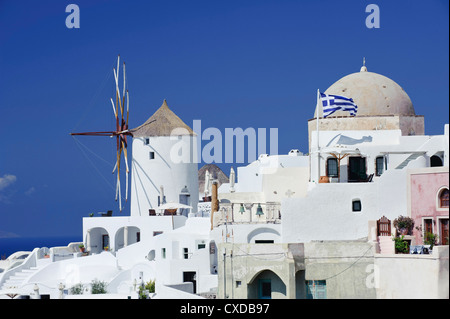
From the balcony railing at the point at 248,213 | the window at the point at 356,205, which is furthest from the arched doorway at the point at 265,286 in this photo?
the window at the point at 356,205

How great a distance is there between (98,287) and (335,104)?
38.8 ft

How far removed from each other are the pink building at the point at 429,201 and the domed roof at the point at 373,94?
26.0ft

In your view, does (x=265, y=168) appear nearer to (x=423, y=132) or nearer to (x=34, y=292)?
(x=423, y=132)

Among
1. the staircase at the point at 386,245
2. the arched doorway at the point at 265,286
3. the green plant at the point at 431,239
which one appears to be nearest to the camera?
the green plant at the point at 431,239

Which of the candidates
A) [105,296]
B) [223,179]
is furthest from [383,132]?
[223,179]

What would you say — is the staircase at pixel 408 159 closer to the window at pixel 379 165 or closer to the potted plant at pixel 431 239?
the window at pixel 379 165

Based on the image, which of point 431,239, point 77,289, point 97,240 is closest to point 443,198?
point 431,239

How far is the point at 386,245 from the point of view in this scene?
97.5 feet

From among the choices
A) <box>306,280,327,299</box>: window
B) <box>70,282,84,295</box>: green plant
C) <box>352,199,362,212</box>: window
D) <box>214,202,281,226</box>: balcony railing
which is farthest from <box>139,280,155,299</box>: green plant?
<box>352,199,362,212</box>: window

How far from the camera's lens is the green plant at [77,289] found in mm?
34334

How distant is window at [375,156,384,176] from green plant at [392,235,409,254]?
17.7 feet

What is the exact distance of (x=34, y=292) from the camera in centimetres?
3400

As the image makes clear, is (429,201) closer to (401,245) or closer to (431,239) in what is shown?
(431,239)

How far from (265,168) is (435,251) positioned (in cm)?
1260
